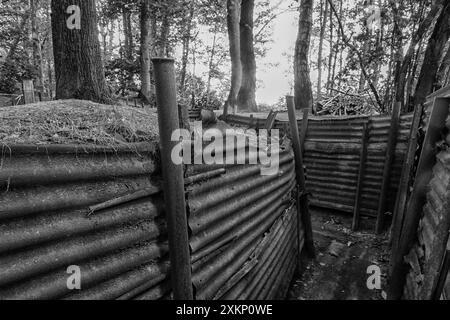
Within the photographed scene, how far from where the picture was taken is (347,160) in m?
7.62

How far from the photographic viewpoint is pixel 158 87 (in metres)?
1.87

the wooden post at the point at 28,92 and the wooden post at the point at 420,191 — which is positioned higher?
the wooden post at the point at 28,92

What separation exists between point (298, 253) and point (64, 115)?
4.30 metres

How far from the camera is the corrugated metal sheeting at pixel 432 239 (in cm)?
235

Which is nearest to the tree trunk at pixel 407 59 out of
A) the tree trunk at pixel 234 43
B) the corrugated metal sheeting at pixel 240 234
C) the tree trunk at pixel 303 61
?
the tree trunk at pixel 303 61

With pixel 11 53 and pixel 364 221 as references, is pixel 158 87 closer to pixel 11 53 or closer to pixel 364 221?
pixel 364 221

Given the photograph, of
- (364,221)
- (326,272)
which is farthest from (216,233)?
(364,221)

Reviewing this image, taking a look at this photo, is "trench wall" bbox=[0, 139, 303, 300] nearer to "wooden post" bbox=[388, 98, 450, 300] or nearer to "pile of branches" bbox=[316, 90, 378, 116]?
"wooden post" bbox=[388, 98, 450, 300]

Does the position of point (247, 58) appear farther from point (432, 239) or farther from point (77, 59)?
point (432, 239)

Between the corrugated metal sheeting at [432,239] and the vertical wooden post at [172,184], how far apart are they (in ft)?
6.52

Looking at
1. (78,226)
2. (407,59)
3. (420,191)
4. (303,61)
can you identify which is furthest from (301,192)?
(303,61)

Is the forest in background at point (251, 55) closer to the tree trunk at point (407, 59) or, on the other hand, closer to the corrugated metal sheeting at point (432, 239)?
the tree trunk at point (407, 59)

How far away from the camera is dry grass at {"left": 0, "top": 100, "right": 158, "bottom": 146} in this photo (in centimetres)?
171
